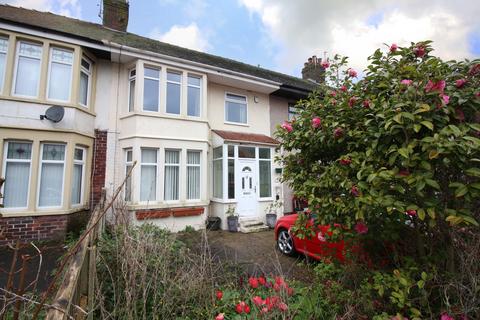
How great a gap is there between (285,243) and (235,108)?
22.8 feet

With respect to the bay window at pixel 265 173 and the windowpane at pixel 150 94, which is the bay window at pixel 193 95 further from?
the bay window at pixel 265 173

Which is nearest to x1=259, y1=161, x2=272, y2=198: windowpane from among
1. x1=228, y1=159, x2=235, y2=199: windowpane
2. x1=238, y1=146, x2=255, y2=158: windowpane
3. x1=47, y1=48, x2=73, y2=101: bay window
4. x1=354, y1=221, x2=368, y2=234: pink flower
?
x1=238, y1=146, x2=255, y2=158: windowpane

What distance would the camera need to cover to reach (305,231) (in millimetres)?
3188

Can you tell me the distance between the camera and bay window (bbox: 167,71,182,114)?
9.49 m

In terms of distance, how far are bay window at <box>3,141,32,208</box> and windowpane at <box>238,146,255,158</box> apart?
6.77m

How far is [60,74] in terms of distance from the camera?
799 cm

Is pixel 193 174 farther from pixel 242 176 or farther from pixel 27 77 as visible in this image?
pixel 27 77

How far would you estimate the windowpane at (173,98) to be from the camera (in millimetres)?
9492

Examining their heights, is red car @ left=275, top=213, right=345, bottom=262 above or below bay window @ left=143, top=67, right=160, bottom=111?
below

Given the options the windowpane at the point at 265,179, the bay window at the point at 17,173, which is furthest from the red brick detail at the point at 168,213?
the bay window at the point at 17,173

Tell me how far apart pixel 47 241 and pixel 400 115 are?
890 cm

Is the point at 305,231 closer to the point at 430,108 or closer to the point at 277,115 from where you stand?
the point at 430,108

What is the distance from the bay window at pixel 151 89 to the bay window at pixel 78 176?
2552mm

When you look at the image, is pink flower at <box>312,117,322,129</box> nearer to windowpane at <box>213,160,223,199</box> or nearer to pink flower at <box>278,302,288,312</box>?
pink flower at <box>278,302,288,312</box>
